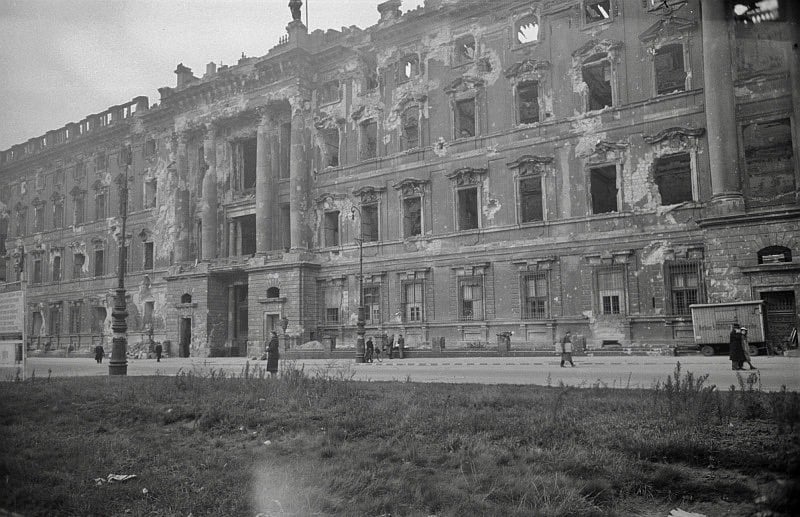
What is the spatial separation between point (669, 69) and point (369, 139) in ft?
55.5

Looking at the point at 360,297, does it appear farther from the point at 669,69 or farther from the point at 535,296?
the point at 669,69

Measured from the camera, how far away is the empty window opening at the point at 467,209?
3166 cm

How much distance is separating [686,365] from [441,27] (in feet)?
73.1

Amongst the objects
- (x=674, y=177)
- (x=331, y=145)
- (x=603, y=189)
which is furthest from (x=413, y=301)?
(x=674, y=177)

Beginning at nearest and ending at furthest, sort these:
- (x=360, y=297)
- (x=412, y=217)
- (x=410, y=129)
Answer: (x=360, y=297) < (x=412, y=217) < (x=410, y=129)

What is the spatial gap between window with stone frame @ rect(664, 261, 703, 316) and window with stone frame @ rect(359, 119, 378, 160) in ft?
58.9

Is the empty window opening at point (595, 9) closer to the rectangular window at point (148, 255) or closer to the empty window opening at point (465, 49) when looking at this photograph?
the empty window opening at point (465, 49)

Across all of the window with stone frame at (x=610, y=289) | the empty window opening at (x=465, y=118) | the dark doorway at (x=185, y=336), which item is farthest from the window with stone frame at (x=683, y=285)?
the dark doorway at (x=185, y=336)

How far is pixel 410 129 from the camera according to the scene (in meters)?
34.5

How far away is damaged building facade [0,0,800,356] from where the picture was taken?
23.7m

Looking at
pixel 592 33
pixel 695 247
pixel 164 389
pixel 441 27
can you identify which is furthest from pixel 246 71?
pixel 164 389

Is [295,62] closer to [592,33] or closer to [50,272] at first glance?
[592,33]

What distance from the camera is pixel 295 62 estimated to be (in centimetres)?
3781

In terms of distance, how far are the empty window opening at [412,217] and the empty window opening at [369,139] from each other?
13.4 feet
